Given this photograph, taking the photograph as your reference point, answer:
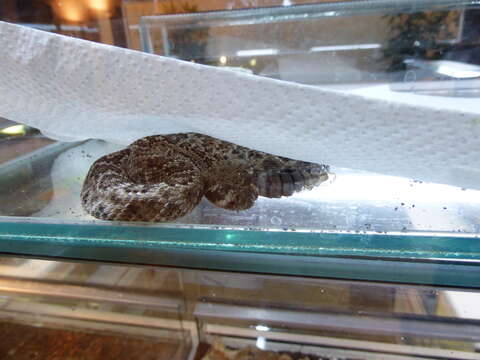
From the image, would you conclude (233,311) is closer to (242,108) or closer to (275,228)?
(275,228)

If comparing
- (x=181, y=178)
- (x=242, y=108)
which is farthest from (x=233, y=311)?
(x=242, y=108)

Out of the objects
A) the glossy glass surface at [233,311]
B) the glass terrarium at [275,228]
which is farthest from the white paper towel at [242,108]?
the glossy glass surface at [233,311]

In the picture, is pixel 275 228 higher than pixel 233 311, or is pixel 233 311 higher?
pixel 275 228

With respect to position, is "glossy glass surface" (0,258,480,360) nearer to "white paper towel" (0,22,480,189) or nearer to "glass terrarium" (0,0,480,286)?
"glass terrarium" (0,0,480,286)

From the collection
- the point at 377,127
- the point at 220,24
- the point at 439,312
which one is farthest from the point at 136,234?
the point at 220,24

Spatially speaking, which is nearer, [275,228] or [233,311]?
[275,228]
